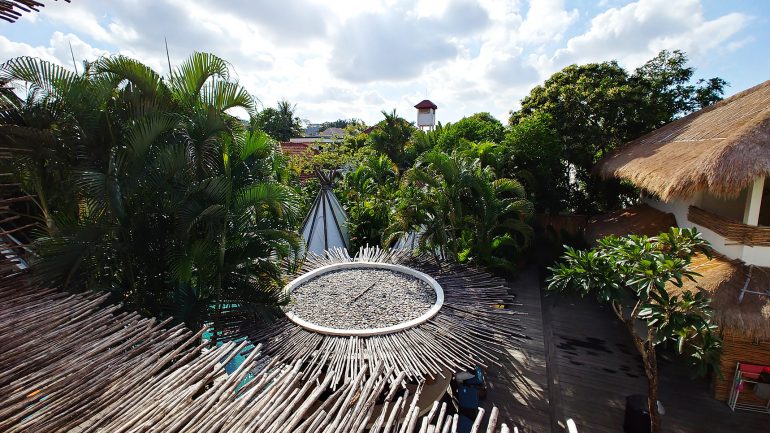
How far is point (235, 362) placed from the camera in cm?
621

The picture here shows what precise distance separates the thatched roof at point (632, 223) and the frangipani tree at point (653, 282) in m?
4.04

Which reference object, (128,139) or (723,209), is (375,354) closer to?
(128,139)

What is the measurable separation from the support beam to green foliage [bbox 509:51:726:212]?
6274 millimetres

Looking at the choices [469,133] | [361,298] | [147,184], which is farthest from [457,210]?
[469,133]

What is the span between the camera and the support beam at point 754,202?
20.2 feet

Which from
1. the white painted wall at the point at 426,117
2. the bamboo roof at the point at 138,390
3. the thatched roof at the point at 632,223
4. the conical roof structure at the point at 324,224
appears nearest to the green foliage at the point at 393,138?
the white painted wall at the point at 426,117

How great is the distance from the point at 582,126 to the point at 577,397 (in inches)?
349

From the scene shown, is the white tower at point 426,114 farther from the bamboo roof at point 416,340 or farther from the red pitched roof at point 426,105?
the bamboo roof at point 416,340

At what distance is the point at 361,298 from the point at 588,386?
4405 millimetres

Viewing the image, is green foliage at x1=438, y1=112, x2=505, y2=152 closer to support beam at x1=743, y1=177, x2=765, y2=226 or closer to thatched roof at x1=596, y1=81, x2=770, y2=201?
thatched roof at x1=596, y1=81, x2=770, y2=201

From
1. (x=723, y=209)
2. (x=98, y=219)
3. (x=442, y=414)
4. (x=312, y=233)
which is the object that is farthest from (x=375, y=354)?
(x=723, y=209)

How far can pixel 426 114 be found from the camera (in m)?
26.5

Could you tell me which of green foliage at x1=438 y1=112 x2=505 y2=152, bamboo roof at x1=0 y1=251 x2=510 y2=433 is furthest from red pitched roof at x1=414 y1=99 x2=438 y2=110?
bamboo roof at x1=0 y1=251 x2=510 y2=433

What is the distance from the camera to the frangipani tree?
4.51 metres
